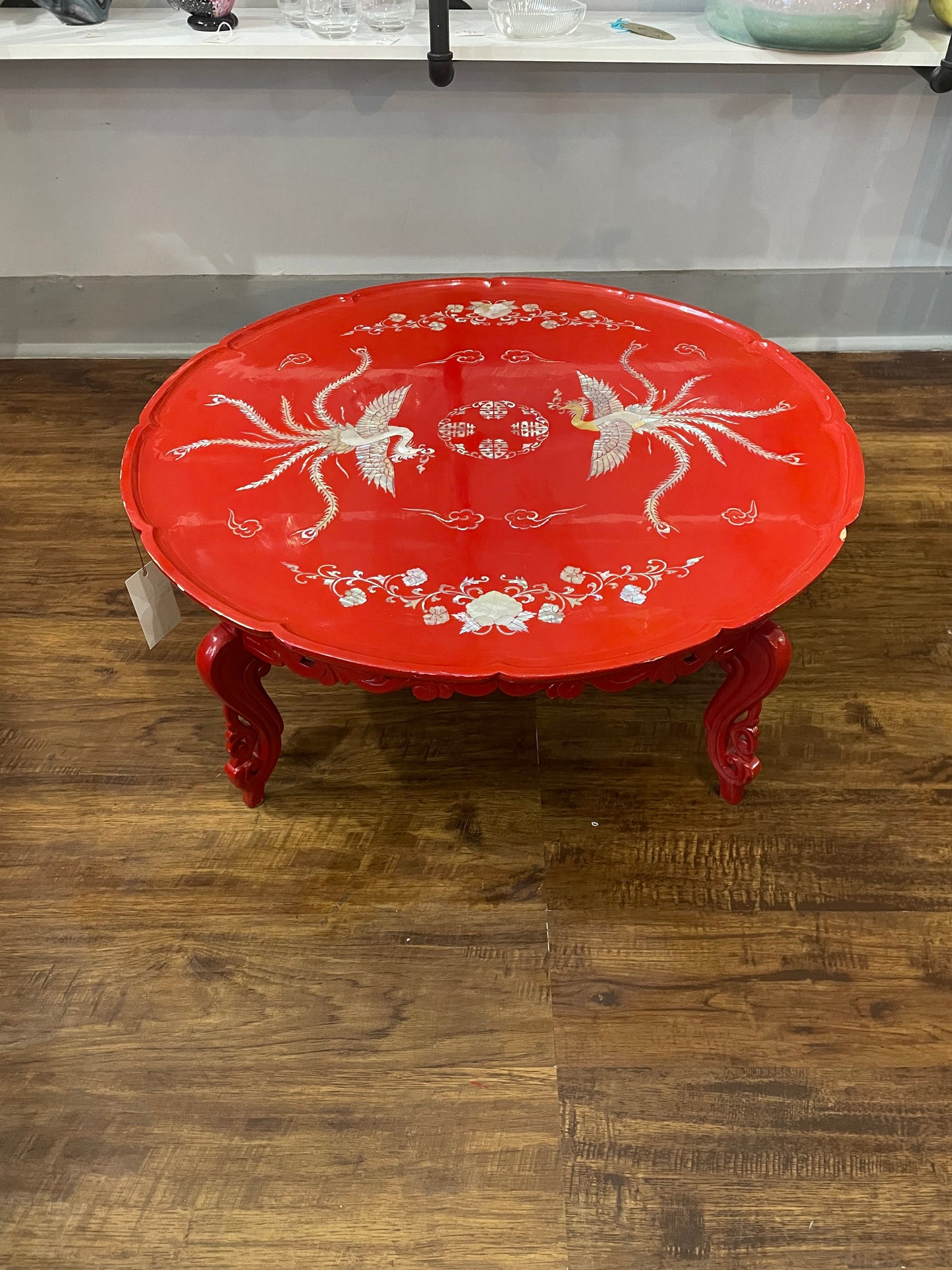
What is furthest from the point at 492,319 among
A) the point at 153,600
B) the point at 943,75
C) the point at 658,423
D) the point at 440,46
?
the point at 943,75

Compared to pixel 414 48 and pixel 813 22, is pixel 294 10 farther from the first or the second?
pixel 813 22

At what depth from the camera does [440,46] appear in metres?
1.97

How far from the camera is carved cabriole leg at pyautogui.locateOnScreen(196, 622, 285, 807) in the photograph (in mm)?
1373

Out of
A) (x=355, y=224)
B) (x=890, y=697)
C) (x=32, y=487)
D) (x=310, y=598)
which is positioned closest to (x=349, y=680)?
(x=310, y=598)

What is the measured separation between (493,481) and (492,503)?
0.18ft

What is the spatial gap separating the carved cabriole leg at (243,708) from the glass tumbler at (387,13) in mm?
1426

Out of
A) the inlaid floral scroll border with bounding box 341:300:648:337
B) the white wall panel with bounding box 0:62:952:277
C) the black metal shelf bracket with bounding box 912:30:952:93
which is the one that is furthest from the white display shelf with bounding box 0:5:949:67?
the inlaid floral scroll border with bounding box 341:300:648:337

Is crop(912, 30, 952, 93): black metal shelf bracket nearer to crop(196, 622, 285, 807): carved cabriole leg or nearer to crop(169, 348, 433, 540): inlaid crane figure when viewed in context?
crop(169, 348, 433, 540): inlaid crane figure

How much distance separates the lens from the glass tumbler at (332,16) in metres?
2.04

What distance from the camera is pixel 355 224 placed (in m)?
2.49

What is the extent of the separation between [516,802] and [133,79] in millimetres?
1853

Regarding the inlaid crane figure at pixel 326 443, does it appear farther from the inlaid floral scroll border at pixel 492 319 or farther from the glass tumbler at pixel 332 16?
the glass tumbler at pixel 332 16

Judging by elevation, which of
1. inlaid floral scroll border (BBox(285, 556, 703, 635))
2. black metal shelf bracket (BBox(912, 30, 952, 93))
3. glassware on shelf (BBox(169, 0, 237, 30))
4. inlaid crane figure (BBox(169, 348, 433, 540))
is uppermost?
glassware on shelf (BBox(169, 0, 237, 30))

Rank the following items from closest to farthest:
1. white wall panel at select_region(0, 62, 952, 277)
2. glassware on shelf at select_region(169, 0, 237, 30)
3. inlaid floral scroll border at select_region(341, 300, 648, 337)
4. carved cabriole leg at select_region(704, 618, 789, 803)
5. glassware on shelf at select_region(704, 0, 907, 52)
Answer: carved cabriole leg at select_region(704, 618, 789, 803)
inlaid floral scroll border at select_region(341, 300, 648, 337)
glassware on shelf at select_region(704, 0, 907, 52)
glassware on shelf at select_region(169, 0, 237, 30)
white wall panel at select_region(0, 62, 952, 277)
